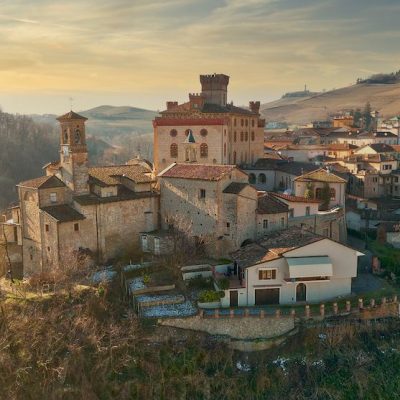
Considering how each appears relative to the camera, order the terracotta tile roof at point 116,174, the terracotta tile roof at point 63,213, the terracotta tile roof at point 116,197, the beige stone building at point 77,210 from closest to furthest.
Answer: the terracotta tile roof at point 63,213
the beige stone building at point 77,210
the terracotta tile roof at point 116,197
the terracotta tile roof at point 116,174

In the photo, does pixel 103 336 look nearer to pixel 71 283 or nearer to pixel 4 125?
pixel 71 283

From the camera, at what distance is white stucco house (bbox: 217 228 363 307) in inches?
1401

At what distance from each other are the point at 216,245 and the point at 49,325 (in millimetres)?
14525

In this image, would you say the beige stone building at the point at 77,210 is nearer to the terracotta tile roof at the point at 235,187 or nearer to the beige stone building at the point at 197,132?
the terracotta tile roof at the point at 235,187

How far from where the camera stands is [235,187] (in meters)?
40.4

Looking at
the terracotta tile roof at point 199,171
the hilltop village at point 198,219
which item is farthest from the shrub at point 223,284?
the terracotta tile roof at point 199,171

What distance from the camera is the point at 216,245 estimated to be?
40.9m

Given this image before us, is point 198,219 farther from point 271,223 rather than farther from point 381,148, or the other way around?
point 381,148

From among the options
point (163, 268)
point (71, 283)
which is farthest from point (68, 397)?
point (163, 268)

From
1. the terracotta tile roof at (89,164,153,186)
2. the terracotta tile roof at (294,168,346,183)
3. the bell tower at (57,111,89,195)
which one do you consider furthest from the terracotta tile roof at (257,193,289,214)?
the bell tower at (57,111,89,195)

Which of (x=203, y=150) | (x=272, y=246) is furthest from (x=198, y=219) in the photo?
(x=203, y=150)

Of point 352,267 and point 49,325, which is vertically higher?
point 352,267

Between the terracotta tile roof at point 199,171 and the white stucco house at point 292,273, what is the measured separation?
272 inches

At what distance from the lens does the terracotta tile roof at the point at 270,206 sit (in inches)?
1634
